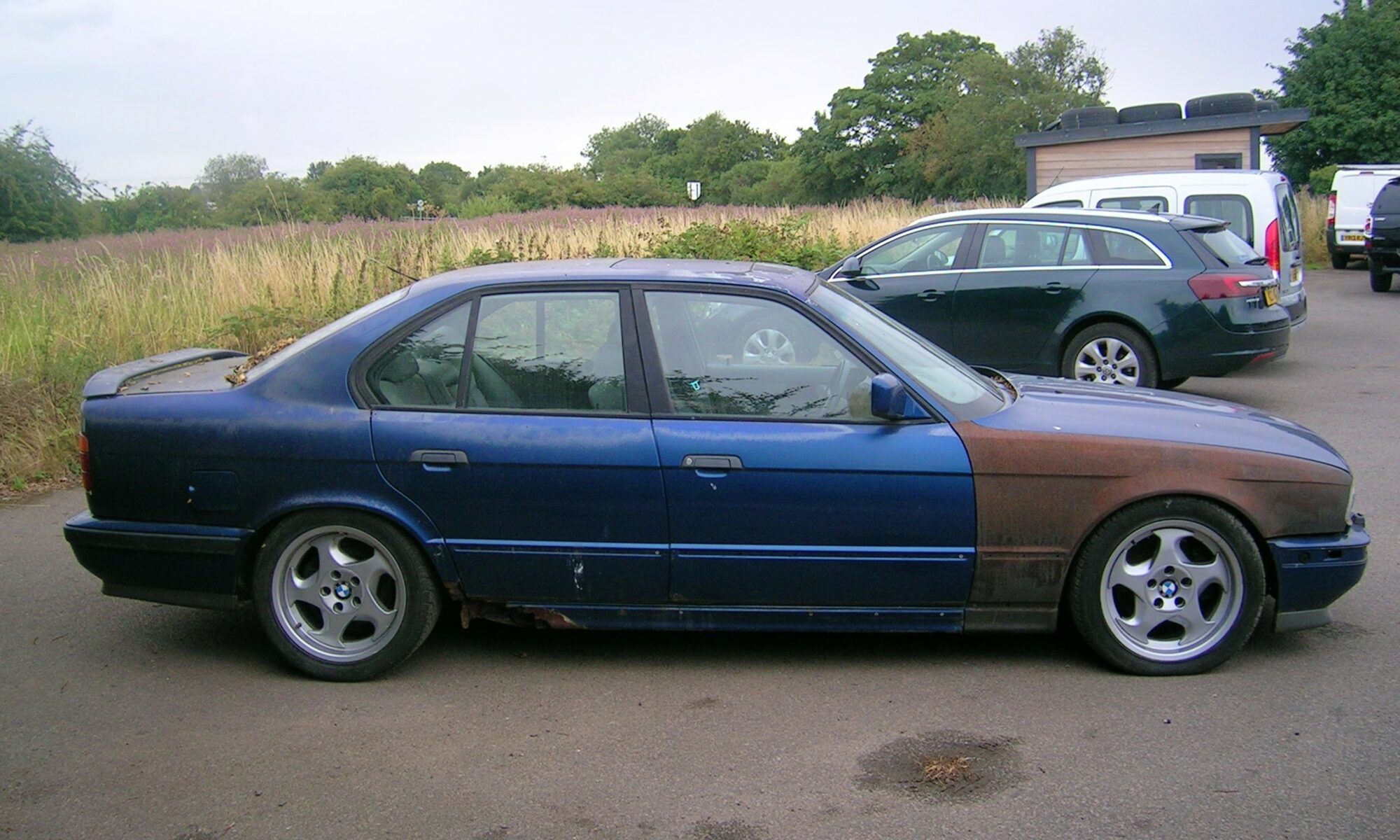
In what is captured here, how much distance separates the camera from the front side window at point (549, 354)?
4.53m

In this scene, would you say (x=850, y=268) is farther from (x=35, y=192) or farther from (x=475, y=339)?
(x=35, y=192)

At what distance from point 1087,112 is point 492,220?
994 cm

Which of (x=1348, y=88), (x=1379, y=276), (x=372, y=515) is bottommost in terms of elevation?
(x=372, y=515)

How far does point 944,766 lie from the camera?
3.77 metres

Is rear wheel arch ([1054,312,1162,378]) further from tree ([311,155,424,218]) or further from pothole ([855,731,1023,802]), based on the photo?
tree ([311,155,424,218])

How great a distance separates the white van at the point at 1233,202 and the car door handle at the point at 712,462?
8524 mm

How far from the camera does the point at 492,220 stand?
1825 cm

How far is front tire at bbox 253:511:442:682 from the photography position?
4.50 metres

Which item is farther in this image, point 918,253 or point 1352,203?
point 1352,203

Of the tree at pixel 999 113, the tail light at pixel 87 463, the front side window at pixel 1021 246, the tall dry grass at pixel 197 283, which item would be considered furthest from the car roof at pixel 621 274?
the tree at pixel 999 113

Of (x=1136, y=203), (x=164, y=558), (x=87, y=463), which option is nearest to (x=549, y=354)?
(x=164, y=558)

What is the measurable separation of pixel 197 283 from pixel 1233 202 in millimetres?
10431

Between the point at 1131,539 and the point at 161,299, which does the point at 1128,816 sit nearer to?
the point at 1131,539

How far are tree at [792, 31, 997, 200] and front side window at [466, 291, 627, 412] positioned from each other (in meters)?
47.6
